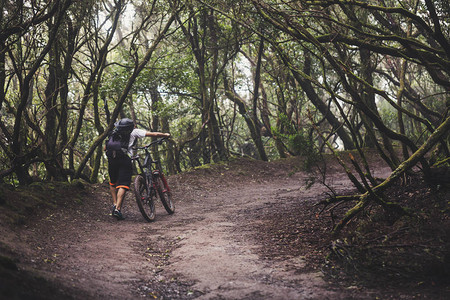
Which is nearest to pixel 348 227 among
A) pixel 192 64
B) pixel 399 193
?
pixel 399 193

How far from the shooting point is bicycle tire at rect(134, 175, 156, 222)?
706cm

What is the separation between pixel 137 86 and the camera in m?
14.5

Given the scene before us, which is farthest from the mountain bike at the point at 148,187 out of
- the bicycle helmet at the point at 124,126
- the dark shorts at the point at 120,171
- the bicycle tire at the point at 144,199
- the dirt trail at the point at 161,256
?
the bicycle helmet at the point at 124,126

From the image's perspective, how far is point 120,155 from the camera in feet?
23.8

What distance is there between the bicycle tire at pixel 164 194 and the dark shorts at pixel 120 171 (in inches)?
27.9

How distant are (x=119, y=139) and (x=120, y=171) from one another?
582mm

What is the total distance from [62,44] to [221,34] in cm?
659

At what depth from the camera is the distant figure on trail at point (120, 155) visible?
7172 millimetres

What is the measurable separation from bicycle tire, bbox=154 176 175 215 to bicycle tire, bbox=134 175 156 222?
0.30 meters

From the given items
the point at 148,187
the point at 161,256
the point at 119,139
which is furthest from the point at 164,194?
the point at 161,256

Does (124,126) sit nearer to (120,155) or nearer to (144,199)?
(120,155)

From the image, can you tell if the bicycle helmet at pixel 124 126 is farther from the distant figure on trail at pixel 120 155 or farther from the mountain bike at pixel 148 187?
the mountain bike at pixel 148 187

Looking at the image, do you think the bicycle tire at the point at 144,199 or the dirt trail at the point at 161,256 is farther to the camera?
the bicycle tire at the point at 144,199

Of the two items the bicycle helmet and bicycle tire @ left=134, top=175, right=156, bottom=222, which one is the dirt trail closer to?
bicycle tire @ left=134, top=175, right=156, bottom=222
